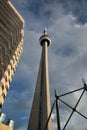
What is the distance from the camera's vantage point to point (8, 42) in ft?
230

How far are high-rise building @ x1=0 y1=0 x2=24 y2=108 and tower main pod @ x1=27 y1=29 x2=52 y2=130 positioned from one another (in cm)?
2147

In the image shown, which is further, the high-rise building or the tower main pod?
the tower main pod

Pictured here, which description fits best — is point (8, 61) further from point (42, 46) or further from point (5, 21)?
point (42, 46)

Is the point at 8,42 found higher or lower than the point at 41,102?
higher

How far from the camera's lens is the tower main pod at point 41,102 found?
264 feet

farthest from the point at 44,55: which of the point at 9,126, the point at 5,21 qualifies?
the point at 9,126

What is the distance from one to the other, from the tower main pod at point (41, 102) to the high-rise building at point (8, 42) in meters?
21.5

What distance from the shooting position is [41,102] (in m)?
88.3

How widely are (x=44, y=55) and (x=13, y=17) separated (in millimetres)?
33689

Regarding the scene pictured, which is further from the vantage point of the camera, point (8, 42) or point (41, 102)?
point (41, 102)

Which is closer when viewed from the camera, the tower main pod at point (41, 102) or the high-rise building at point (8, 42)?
the high-rise building at point (8, 42)

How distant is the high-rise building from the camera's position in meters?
61.1

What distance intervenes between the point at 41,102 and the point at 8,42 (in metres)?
32.2

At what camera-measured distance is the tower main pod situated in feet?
264
